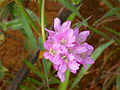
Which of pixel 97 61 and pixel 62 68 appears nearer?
pixel 62 68

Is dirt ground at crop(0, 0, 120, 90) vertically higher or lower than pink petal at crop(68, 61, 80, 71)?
lower

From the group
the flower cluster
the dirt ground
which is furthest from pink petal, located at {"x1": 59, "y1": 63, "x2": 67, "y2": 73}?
the dirt ground

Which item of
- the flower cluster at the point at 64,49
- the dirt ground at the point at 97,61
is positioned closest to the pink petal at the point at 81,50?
the flower cluster at the point at 64,49

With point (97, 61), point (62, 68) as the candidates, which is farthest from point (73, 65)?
point (97, 61)

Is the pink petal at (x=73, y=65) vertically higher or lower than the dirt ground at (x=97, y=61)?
higher

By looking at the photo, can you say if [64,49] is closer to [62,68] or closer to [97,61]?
[62,68]

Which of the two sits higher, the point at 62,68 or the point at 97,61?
the point at 62,68

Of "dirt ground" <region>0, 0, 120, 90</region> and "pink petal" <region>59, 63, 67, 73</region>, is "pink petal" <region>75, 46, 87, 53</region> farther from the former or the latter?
"dirt ground" <region>0, 0, 120, 90</region>

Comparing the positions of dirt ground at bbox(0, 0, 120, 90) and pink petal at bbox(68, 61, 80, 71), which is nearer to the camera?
pink petal at bbox(68, 61, 80, 71)

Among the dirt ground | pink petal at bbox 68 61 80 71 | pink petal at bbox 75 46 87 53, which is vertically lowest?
the dirt ground

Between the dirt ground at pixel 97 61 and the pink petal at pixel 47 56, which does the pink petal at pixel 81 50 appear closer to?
the pink petal at pixel 47 56

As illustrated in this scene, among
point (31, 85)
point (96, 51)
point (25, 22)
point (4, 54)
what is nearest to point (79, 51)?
point (25, 22)

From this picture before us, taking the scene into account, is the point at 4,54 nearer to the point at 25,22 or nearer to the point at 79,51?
the point at 25,22
